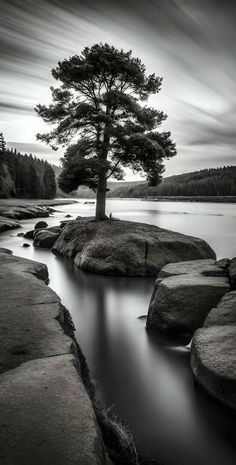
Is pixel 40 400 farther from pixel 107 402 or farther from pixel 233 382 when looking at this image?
pixel 233 382

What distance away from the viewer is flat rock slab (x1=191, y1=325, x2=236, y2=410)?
363 centimetres

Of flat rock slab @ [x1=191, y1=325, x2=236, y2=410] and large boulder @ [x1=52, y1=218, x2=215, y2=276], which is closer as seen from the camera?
flat rock slab @ [x1=191, y1=325, x2=236, y2=410]

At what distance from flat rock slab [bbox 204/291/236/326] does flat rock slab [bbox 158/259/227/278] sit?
1602 millimetres

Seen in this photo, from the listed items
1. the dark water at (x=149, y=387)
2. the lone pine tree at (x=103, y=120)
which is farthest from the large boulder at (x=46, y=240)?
the dark water at (x=149, y=387)

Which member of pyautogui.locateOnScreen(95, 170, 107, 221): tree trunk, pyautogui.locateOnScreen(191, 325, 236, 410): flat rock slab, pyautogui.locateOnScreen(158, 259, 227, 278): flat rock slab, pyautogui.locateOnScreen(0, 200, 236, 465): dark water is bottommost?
pyautogui.locateOnScreen(0, 200, 236, 465): dark water

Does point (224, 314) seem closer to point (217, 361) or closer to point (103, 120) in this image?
point (217, 361)

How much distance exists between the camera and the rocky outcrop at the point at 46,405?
81.7 inches

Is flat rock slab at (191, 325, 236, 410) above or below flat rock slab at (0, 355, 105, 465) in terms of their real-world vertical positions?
below

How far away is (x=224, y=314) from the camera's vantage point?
194 inches

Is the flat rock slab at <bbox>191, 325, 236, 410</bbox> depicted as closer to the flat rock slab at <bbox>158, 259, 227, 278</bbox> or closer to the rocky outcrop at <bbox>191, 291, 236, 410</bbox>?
the rocky outcrop at <bbox>191, 291, 236, 410</bbox>

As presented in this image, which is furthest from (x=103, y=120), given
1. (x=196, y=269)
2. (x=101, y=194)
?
(x=196, y=269)

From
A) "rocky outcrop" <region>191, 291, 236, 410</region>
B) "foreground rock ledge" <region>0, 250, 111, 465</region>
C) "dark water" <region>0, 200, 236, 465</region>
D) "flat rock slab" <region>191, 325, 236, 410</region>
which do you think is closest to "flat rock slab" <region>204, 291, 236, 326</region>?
"rocky outcrop" <region>191, 291, 236, 410</region>

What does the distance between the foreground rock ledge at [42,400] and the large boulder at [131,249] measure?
658 cm

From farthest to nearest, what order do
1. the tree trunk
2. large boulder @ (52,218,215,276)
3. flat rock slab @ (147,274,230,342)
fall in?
the tree trunk < large boulder @ (52,218,215,276) < flat rock slab @ (147,274,230,342)
